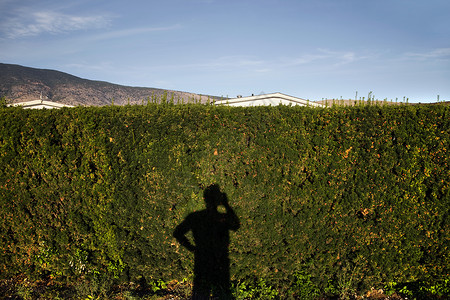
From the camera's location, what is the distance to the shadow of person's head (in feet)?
17.3

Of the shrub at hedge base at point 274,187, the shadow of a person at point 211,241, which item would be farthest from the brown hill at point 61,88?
the shadow of a person at point 211,241

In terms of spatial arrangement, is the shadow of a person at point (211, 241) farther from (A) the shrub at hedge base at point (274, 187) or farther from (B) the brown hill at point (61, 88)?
(B) the brown hill at point (61, 88)

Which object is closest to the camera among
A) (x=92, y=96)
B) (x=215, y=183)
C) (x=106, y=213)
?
(x=215, y=183)

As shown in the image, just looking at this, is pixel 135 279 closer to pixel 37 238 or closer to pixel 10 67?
pixel 37 238

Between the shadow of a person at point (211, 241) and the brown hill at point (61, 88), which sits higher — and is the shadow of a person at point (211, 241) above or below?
below

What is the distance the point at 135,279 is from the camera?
5820 millimetres

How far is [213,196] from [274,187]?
975 mm

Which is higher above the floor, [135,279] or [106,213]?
[106,213]

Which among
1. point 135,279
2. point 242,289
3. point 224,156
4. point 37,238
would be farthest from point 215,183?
point 37,238

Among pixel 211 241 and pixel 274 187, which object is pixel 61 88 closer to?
pixel 211 241

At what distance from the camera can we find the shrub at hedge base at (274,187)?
532cm

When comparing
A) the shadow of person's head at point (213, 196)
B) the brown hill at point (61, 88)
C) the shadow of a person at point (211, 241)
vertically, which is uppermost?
the brown hill at point (61, 88)

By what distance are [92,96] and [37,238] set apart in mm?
76880

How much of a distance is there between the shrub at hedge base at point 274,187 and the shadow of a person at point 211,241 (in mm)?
121
